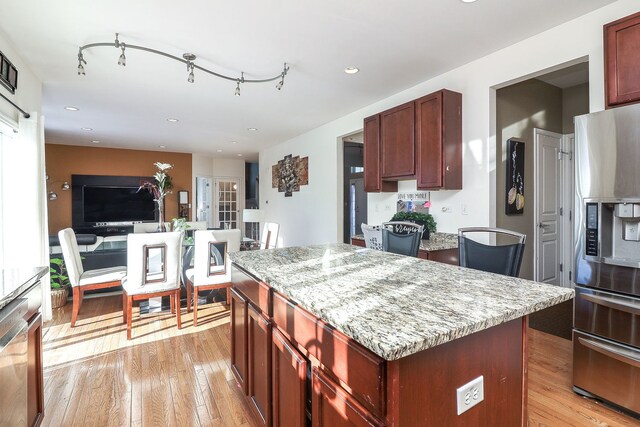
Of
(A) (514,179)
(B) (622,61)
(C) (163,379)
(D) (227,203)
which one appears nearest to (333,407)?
(C) (163,379)

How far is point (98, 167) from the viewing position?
770 centimetres

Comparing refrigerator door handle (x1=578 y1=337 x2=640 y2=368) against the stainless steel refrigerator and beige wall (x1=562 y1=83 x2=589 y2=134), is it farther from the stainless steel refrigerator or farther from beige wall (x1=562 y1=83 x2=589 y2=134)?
beige wall (x1=562 y1=83 x2=589 y2=134)

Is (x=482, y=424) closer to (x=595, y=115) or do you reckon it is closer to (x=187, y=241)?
(x=595, y=115)

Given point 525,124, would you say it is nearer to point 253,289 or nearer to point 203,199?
point 253,289

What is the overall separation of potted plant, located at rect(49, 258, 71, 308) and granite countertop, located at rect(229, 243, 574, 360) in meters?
3.21

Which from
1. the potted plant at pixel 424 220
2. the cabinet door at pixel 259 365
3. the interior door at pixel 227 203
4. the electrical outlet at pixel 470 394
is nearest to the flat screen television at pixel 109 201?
the interior door at pixel 227 203

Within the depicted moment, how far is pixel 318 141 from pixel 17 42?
3.90 m

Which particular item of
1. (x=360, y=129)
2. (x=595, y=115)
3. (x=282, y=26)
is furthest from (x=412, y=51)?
(x=360, y=129)

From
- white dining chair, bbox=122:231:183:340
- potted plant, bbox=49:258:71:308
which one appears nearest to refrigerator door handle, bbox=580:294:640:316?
white dining chair, bbox=122:231:183:340

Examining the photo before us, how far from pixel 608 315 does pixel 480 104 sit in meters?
1.99

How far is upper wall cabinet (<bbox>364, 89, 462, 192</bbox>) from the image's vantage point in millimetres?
3145

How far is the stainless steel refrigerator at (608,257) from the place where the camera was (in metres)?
1.81

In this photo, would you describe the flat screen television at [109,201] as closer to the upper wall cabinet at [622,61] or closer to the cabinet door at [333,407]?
the cabinet door at [333,407]

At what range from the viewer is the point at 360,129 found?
4.72 metres
